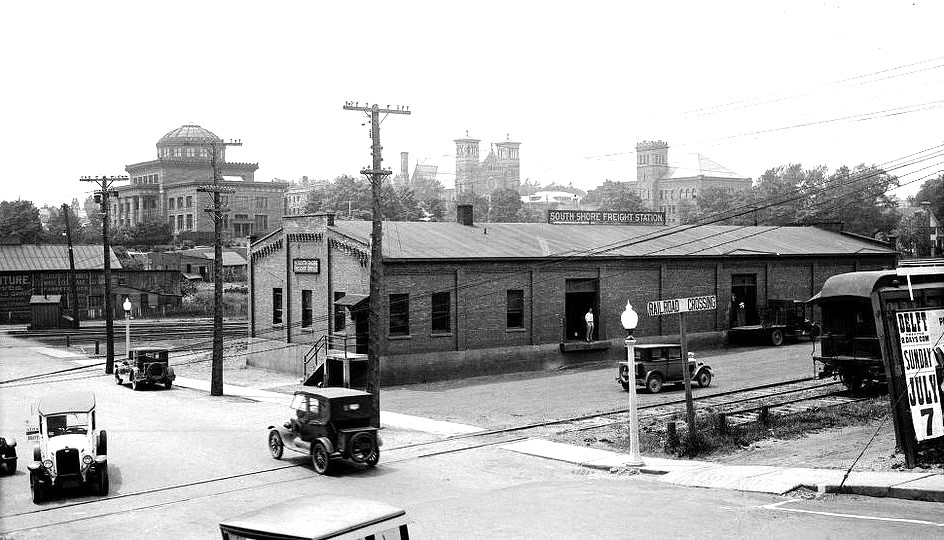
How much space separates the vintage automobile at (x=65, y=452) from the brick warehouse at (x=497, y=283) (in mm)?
18559

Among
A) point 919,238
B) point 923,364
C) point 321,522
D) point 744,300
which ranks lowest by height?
point 321,522

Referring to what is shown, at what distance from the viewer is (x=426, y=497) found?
61.4ft

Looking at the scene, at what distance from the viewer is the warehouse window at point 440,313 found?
39719mm

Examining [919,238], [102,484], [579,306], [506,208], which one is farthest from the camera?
[506,208]

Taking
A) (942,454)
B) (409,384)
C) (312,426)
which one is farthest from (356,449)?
(409,384)

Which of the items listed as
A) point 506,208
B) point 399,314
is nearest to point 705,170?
point 506,208

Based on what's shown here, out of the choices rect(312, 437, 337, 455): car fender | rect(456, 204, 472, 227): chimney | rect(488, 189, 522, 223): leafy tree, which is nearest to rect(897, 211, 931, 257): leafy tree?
rect(456, 204, 472, 227): chimney

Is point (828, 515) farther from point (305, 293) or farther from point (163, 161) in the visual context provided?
point (163, 161)

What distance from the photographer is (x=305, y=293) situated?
4491 cm

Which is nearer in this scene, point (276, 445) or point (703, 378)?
point (276, 445)

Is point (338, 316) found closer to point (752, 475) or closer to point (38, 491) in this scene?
point (38, 491)

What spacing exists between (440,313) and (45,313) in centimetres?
4163

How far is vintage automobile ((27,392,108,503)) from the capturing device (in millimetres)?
19156

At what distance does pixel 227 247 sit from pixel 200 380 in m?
68.6
